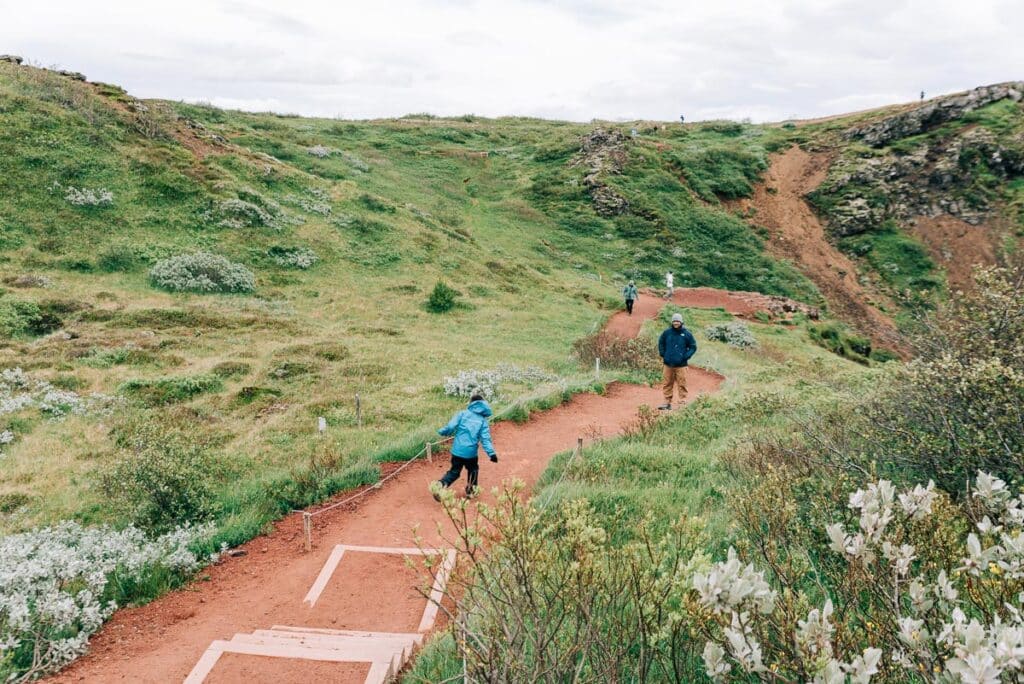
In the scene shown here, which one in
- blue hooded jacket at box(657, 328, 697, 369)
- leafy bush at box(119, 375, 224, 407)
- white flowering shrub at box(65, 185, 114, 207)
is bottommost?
leafy bush at box(119, 375, 224, 407)

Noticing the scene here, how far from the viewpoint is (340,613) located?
6625 mm

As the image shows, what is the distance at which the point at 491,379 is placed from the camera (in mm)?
15703

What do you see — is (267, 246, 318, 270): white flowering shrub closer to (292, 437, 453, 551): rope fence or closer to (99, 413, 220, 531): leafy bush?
(292, 437, 453, 551): rope fence

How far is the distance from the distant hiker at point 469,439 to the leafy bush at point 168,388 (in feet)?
27.0

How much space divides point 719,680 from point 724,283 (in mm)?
34223

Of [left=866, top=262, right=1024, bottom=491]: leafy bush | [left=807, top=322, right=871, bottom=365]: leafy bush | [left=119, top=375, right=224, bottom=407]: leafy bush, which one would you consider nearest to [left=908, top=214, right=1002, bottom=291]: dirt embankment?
[left=807, top=322, right=871, bottom=365]: leafy bush

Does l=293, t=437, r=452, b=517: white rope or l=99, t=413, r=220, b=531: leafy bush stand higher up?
l=99, t=413, r=220, b=531: leafy bush

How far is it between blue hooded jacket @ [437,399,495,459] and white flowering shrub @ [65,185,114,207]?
22.4m

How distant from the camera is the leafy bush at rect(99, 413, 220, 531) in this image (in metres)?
8.38

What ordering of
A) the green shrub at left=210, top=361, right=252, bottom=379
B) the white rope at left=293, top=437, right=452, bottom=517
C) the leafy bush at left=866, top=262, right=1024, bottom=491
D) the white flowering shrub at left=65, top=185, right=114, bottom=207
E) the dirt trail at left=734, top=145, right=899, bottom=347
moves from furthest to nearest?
the dirt trail at left=734, top=145, right=899, bottom=347 → the white flowering shrub at left=65, top=185, right=114, bottom=207 → the green shrub at left=210, top=361, right=252, bottom=379 → the white rope at left=293, top=437, right=452, bottom=517 → the leafy bush at left=866, top=262, right=1024, bottom=491

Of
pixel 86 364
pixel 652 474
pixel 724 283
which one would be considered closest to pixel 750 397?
pixel 652 474

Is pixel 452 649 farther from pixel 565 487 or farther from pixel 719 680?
pixel 565 487

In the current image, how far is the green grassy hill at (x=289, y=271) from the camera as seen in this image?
1165cm

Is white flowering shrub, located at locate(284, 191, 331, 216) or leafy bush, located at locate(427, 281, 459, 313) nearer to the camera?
leafy bush, located at locate(427, 281, 459, 313)
